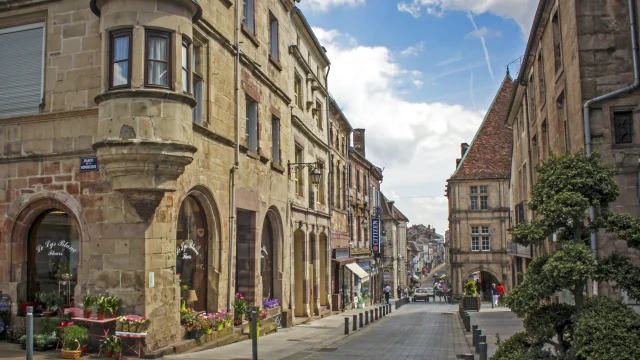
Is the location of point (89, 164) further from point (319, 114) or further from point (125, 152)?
point (319, 114)

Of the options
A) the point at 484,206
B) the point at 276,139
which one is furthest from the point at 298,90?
the point at 484,206

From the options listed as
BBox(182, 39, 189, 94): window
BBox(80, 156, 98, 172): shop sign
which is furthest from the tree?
BBox(80, 156, 98, 172): shop sign

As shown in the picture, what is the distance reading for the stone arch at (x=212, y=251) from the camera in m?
14.2

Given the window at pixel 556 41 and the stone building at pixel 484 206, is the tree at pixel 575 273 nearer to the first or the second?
the window at pixel 556 41

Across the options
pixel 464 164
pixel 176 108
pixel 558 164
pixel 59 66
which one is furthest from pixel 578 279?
pixel 464 164

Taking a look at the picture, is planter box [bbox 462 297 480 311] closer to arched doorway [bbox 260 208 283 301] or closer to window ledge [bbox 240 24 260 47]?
arched doorway [bbox 260 208 283 301]

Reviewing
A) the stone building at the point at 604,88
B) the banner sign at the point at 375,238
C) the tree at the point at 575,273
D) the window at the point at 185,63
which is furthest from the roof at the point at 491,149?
the tree at the point at 575,273

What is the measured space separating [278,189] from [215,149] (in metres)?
5.31

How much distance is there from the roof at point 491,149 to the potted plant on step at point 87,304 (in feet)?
134

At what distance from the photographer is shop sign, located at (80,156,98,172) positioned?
11916 mm

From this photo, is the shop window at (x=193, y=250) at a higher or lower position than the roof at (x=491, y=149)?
lower

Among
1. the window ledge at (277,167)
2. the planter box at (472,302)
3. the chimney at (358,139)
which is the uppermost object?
the chimney at (358,139)

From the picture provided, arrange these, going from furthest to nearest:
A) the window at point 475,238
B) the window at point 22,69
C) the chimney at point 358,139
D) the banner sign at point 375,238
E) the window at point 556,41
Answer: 1. the window at point 475,238
2. the chimney at point 358,139
3. the banner sign at point 375,238
4. the window at point 556,41
5. the window at point 22,69

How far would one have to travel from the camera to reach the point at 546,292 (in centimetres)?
728
